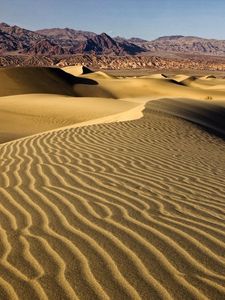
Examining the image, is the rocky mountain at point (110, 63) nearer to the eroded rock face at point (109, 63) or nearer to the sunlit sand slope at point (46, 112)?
the eroded rock face at point (109, 63)

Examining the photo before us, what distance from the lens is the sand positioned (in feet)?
11.0

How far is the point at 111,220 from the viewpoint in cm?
463

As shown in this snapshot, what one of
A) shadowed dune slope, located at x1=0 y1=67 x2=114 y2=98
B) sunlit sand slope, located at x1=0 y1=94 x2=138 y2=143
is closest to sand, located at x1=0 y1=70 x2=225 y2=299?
sunlit sand slope, located at x1=0 y1=94 x2=138 y2=143

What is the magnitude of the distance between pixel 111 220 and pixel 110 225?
151mm

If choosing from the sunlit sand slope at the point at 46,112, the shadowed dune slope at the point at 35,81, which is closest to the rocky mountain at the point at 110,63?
the shadowed dune slope at the point at 35,81

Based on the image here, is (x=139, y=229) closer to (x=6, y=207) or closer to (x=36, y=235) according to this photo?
(x=36, y=235)

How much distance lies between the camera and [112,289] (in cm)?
323

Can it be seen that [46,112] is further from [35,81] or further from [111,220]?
[111,220]

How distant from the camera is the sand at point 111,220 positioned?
3340 millimetres

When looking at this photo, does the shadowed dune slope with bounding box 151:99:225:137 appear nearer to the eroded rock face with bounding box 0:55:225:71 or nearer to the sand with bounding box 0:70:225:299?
the sand with bounding box 0:70:225:299

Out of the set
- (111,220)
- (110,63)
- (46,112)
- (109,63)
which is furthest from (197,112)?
(109,63)

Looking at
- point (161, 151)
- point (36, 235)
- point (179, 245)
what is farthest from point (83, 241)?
point (161, 151)

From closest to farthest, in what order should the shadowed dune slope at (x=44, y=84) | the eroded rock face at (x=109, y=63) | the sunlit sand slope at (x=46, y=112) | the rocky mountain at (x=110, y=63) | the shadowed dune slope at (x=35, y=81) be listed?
the sunlit sand slope at (x=46, y=112) < the shadowed dune slope at (x=35, y=81) < the shadowed dune slope at (x=44, y=84) < the rocky mountain at (x=110, y=63) < the eroded rock face at (x=109, y=63)

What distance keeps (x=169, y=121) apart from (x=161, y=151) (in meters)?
5.47
